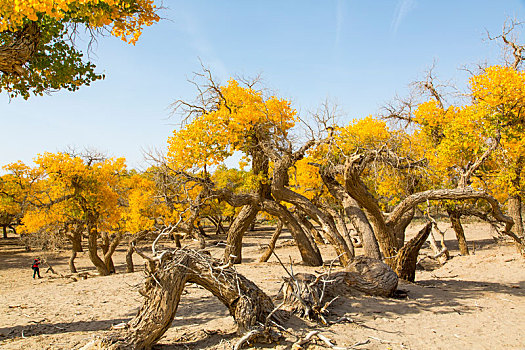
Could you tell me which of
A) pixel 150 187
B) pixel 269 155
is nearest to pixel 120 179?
pixel 150 187

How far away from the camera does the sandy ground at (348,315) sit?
508cm

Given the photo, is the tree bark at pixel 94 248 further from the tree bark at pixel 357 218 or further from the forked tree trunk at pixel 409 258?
the forked tree trunk at pixel 409 258

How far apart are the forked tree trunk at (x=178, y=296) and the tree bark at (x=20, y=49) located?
391cm

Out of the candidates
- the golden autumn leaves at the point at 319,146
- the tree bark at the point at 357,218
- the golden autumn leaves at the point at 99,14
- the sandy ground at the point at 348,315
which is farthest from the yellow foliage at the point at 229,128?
the golden autumn leaves at the point at 99,14

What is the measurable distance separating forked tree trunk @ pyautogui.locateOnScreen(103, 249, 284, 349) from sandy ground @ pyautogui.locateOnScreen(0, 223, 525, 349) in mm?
357

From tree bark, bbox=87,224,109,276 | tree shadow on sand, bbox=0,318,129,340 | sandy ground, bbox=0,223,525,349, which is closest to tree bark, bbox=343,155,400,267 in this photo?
sandy ground, bbox=0,223,525,349

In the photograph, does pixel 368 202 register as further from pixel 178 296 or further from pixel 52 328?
pixel 52 328

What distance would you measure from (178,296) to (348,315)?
3.09 meters

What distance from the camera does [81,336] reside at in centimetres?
561

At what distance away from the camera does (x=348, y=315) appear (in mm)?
6074

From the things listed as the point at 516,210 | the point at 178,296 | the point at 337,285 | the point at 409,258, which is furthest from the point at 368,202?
the point at 516,210

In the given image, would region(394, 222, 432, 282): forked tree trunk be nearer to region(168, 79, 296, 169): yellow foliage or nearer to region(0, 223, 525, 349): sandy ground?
region(0, 223, 525, 349): sandy ground

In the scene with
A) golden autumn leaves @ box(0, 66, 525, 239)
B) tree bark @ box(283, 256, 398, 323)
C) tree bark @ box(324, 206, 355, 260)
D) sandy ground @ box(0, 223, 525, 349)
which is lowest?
sandy ground @ box(0, 223, 525, 349)

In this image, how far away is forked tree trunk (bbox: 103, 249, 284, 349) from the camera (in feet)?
15.0
